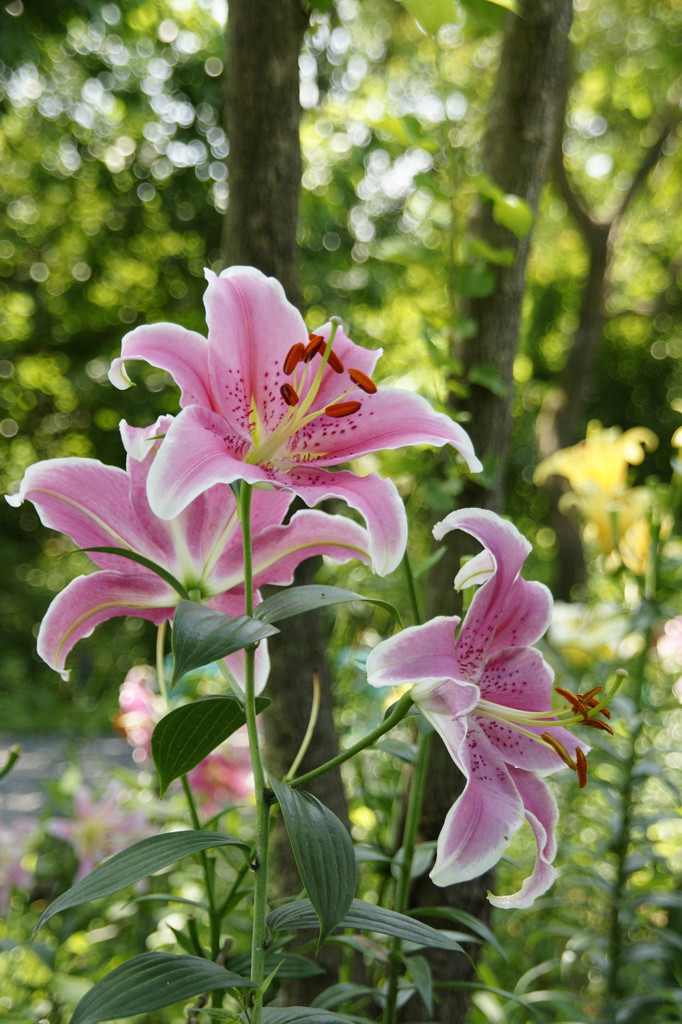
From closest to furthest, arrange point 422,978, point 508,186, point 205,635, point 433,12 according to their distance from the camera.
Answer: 1. point 205,635
2. point 422,978
3. point 433,12
4. point 508,186

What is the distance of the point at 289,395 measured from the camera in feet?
1.55

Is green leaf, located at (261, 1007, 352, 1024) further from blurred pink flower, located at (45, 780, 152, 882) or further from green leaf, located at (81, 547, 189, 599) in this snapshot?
blurred pink flower, located at (45, 780, 152, 882)

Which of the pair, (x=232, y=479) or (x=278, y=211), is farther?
(x=278, y=211)

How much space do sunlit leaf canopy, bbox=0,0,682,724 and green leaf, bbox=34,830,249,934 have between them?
12.7 ft

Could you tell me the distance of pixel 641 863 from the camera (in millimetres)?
1124

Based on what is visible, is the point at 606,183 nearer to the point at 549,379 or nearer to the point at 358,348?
the point at 549,379

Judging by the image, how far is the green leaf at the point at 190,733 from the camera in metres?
0.44

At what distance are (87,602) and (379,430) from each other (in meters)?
0.21

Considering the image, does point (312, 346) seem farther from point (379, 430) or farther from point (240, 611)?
point (240, 611)

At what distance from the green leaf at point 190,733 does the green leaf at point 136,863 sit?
33 mm

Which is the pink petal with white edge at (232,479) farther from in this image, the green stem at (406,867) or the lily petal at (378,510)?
the green stem at (406,867)

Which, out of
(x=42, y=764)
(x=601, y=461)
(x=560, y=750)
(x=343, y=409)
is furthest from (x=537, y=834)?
(x=42, y=764)

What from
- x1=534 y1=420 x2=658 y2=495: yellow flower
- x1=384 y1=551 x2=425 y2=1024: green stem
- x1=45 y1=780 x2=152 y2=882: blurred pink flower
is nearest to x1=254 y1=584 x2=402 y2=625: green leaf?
x1=384 y1=551 x2=425 y2=1024: green stem

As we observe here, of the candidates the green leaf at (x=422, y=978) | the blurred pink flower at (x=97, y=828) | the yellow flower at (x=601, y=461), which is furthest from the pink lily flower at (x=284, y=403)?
the yellow flower at (x=601, y=461)
